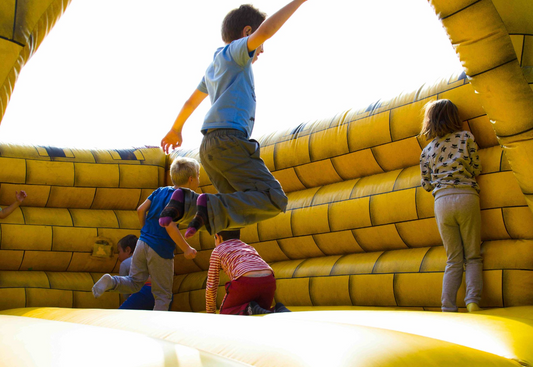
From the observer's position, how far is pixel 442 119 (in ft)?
5.92

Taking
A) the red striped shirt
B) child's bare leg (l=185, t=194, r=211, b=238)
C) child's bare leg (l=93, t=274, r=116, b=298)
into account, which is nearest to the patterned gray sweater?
the red striped shirt

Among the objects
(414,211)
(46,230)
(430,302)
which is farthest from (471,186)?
(46,230)

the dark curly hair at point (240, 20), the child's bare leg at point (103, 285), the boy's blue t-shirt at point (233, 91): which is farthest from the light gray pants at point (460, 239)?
the child's bare leg at point (103, 285)

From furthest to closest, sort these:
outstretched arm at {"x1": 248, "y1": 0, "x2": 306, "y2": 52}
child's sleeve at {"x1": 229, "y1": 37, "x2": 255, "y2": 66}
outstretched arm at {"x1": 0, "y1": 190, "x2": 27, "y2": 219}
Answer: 1. outstretched arm at {"x1": 0, "y1": 190, "x2": 27, "y2": 219}
2. child's sleeve at {"x1": 229, "y1": 37, "x2": 255, "y2": 66}
3. outstretched arm at {"x1": 248, "y1": 0, "x2": 306, "y2": 52}

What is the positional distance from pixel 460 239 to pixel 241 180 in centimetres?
88

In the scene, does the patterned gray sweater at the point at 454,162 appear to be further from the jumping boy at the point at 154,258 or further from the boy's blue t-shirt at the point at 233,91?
the jumping boy at the point at 154,258

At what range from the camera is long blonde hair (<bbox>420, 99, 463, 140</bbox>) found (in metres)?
1.80

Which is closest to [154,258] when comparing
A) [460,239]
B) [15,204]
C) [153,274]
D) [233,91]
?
[153,274]

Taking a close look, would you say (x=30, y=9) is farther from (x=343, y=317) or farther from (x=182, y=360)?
(x=343, y=317)

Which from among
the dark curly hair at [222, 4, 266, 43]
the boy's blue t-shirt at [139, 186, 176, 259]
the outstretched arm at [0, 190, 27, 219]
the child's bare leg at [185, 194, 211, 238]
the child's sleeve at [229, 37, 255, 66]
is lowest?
the boy's blue t-shirt at [139, 186, 176, 259]

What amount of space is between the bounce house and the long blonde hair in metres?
A: 0.08

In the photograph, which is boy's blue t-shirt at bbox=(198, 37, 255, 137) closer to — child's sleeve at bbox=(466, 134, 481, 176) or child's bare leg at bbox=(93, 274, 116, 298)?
child's sleeve at bbox=(466, 134, 481, 176)

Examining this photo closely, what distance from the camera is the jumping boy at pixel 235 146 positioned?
4.04 ft

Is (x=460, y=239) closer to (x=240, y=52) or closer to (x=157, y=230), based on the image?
(x=240, y=52)
